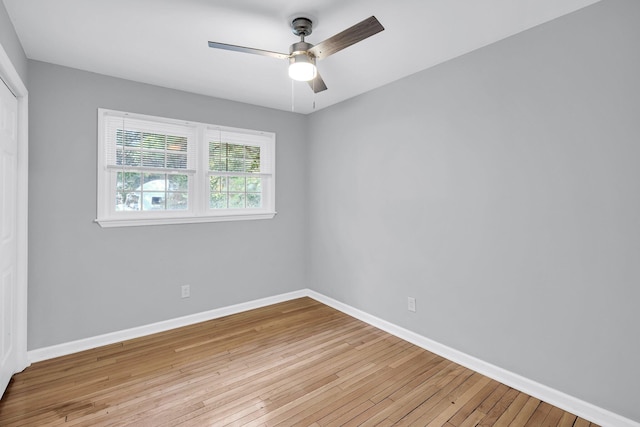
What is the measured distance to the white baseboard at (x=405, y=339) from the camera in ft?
6.60

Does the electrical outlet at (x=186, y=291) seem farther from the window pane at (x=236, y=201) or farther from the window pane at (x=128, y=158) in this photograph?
the window pane at (x=128, y=158)

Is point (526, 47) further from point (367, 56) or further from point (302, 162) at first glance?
point (302, 162)

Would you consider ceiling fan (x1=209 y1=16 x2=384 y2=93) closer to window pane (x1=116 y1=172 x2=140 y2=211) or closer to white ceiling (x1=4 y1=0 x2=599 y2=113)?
white ceiling (x1=4 y1=0 x2=599 y2=113)

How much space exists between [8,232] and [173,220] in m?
1.29

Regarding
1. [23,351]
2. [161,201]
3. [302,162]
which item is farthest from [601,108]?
[23,351]

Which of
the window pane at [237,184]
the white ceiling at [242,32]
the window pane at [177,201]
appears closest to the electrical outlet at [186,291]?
the window pane at [177,201]

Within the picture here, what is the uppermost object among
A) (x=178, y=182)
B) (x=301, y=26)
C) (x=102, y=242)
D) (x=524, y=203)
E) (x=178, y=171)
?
(x=301, y=26)

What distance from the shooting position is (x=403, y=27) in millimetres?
2250

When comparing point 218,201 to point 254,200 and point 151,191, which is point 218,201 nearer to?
point 254,200

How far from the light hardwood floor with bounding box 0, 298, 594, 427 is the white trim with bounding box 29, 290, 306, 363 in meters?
0.08

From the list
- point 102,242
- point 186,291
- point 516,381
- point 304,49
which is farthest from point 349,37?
point 186,291

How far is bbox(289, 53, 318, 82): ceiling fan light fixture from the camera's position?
2.14 metres

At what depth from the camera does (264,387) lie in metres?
2.36

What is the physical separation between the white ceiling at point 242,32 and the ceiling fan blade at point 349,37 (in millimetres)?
240
